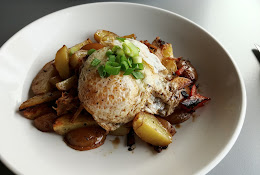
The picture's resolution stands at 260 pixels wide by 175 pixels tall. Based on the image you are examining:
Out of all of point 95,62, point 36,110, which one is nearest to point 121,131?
point 95,62

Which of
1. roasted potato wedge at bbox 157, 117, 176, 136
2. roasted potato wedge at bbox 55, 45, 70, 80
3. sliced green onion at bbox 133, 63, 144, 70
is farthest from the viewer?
roasted potato wedge at bbox 55, 45, 70, 80

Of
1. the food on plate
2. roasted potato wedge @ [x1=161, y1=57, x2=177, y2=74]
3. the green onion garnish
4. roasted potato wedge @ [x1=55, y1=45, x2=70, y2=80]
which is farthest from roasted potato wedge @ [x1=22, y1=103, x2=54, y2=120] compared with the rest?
roasted potato wedge @ [x1=161, y1=57, x2=177, y2=74]

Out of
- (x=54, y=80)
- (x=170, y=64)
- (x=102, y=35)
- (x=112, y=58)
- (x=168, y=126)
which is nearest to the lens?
(x=112, y=58)

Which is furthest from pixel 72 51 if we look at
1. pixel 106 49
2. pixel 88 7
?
pixel 88 7

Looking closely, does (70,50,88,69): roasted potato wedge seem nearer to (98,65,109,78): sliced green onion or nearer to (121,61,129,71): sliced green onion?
(98,65,109,78): sliced green onion

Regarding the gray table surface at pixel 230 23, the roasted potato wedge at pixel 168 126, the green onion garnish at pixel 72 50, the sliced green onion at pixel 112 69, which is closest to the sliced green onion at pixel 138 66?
the sliced green onion at pixel 112 69

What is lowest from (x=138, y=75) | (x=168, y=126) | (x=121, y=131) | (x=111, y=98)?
(x=121, y=131)

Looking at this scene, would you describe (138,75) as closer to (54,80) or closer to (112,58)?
(112,58)

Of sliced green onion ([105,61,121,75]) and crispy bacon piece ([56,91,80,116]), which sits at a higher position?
sliced green onion ([105,61,121,75])
